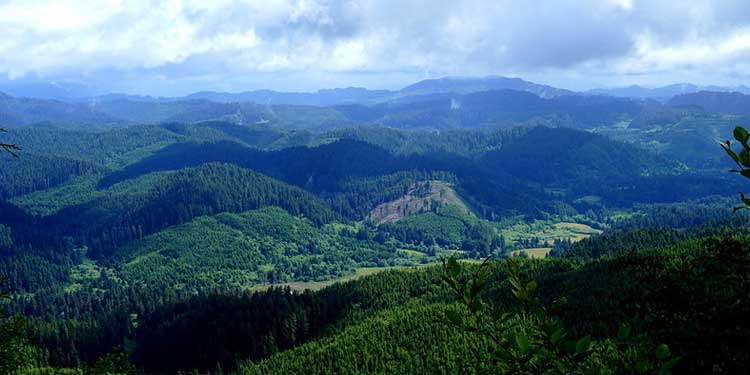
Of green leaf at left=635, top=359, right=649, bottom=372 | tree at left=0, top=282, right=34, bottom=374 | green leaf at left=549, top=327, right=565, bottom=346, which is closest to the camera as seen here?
green leaf at left=549, top=327, right=565, bottom=346

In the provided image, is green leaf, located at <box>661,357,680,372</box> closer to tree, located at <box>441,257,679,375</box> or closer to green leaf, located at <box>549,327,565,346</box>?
tree, located at <box>441,257,679,375</box>

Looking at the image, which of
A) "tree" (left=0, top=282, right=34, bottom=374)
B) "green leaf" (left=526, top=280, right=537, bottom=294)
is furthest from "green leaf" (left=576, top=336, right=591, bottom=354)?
"tree" (left=0, top=282, right=34, bottom=374)

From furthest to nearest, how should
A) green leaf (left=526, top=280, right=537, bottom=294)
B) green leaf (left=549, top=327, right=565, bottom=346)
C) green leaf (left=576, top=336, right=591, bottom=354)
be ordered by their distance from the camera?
green leaf (left=526, top=280, right=537, bottom=294), green leaf (left=549, top=327, right=565, bottom=346), green leaf (left=576, top=336, right=591, bottom=354)

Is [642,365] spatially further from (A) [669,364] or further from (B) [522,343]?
(B) [522,343]

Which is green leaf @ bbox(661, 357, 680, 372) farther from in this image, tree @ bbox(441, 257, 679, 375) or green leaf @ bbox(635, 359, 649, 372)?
green leaf @ bbox(635, 359, 649, 372)

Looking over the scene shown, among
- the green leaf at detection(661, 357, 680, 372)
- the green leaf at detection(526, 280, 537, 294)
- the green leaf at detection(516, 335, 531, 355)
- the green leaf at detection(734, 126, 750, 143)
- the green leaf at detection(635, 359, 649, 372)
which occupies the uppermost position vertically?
the green leaf at detection(734, 126, 750, 143)

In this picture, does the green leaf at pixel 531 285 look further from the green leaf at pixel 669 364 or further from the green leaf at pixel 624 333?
the green leaf at pixel 669 364

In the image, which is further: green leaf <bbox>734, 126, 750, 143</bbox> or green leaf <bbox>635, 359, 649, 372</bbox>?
green leaf <bbox>635, 359, 649, 372</bbox>

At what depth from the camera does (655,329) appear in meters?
10.3

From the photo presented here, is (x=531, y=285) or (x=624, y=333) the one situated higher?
(x=531, y=285)

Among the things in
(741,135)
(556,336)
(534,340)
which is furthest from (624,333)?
(741,135)

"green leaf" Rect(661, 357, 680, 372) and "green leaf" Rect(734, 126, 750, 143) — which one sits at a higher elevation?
"green leaf" Rect(734, 126, 750, 143)

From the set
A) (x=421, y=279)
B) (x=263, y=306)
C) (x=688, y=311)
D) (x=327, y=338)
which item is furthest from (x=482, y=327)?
(x=263, y=306)

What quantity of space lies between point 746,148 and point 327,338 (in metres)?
133
